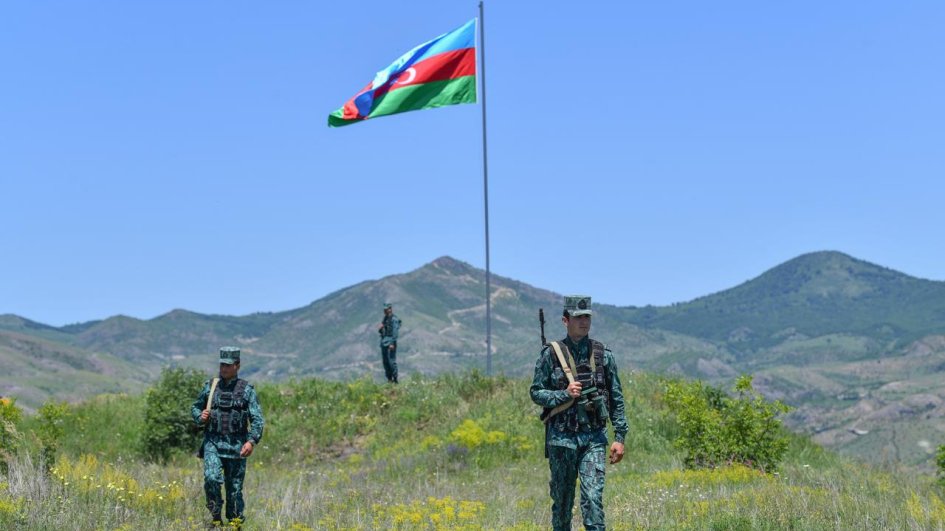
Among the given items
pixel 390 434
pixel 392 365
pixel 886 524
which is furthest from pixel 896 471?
pixel 392 365

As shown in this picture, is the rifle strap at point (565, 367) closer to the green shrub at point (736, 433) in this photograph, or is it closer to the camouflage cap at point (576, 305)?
the camouflage cap at point (576, 305)

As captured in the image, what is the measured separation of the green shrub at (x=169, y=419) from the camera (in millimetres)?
24062

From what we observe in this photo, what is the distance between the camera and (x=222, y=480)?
12.5m

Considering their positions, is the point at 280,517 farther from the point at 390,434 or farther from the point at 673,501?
the point at 390,434

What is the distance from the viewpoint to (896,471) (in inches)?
774

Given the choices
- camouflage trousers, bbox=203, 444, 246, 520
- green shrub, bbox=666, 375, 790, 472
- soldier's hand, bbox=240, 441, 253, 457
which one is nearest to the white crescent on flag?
green shrub, bbox=666, 375, 790, 472

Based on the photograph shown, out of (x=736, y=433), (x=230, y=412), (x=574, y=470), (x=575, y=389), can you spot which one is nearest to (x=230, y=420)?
(x=230, y=412)

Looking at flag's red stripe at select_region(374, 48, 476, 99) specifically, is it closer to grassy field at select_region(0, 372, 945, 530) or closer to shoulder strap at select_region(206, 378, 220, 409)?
grassy field at select_region(0, 372, 945, 530)

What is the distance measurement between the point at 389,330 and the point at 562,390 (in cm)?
1885

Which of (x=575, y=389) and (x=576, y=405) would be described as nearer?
(x=575, y=389)

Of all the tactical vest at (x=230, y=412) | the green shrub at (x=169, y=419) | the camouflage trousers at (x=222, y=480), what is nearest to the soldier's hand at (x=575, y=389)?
the tactical vest at (x=230, y=412)

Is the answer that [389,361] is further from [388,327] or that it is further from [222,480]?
[222,480]

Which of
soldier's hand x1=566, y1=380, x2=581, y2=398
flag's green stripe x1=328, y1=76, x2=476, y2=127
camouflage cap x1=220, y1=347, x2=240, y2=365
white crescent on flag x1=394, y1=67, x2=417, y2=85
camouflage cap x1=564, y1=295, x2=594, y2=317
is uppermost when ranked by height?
white crescent on flag x1=394, y1=67, x2=417, y2=85

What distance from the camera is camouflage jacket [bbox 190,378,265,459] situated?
41.0 feet
